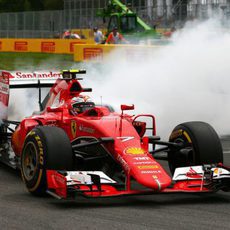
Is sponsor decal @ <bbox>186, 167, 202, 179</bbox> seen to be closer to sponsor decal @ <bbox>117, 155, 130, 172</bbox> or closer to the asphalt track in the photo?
the asphalt track

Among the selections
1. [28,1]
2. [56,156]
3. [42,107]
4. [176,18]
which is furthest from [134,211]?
[28,1]

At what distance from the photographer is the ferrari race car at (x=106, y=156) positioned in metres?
7.72

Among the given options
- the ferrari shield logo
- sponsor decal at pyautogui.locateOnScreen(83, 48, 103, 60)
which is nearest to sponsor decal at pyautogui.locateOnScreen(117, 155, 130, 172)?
the ferrari shield logo

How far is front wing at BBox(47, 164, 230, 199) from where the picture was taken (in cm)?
762

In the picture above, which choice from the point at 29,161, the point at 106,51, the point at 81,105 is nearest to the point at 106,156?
the point at 29,161

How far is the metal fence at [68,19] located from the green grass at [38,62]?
18.3 feet

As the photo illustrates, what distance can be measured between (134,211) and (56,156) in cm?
111

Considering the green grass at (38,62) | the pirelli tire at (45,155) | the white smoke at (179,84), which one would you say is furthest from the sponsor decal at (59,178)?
the green grass at (38,62)

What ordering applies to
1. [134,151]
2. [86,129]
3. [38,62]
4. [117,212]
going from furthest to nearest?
[38,62], [86,129], [134,151], [117,212]

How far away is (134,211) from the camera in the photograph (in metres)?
7.34

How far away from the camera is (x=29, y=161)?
8430mm

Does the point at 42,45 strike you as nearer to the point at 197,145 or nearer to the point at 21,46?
the point at 21,46

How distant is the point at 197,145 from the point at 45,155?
176 centimetres

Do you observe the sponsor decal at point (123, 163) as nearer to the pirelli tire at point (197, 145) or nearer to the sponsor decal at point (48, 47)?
the pirelli tire at point (197, 145)
